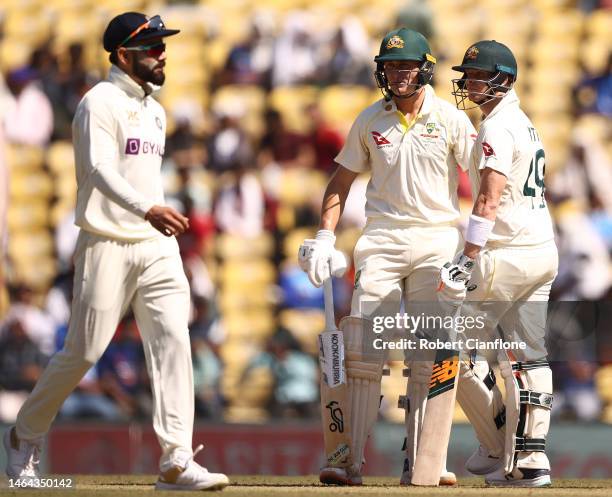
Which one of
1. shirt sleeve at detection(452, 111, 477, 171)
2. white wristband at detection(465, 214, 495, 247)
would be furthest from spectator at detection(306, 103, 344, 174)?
white wristband at detection(465, 214, 495, 247)

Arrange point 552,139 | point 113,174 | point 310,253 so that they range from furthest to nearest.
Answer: point 552,139
point 310,253
point 113,174

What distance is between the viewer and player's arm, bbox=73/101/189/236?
Answer: 18.2ft

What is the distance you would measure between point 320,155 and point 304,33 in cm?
102

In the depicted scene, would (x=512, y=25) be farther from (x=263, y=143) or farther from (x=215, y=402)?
(x=215, y=402)

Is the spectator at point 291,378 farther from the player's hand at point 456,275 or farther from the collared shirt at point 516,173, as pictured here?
the player's hand at point 456,275

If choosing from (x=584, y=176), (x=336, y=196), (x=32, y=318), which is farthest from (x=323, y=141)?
(x=336, y=196)

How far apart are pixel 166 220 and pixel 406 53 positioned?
5.22ft

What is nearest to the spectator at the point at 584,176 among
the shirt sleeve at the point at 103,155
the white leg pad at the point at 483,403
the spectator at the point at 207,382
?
the spectator at the point at 207,382

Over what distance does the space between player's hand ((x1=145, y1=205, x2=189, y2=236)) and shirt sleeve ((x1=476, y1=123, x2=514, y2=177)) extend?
4.86ft

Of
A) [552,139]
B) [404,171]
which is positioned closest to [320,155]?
[552,139]

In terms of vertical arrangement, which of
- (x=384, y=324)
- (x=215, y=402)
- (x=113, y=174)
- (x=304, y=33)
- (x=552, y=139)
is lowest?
(x=215, y=402)

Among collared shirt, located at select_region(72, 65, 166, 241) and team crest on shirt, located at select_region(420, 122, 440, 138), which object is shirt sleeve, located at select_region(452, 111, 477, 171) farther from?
collared shirt, located at select_region(72, 65, 166, 241)

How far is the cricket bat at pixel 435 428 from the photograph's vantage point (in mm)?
6348

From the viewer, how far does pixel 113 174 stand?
225 inches
